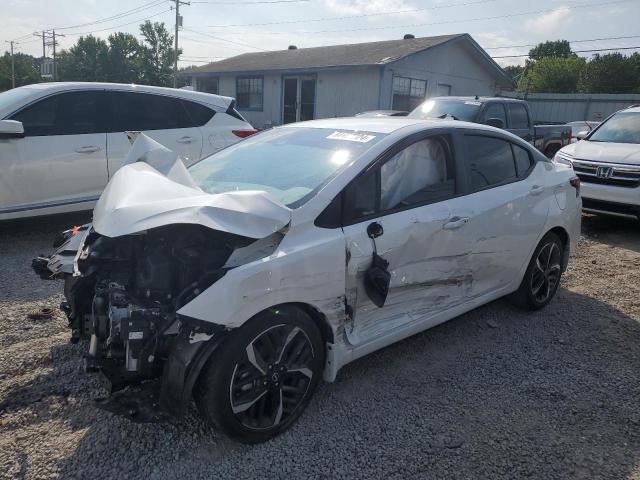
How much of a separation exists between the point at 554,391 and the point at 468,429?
82 cm

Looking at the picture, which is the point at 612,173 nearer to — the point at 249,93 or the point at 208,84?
the point at 249,93

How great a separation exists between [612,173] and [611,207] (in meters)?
0.49

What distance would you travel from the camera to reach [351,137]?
340 cm

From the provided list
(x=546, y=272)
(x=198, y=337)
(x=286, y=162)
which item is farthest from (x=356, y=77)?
(x=198, y=337)

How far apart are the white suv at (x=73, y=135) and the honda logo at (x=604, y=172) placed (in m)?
5.65

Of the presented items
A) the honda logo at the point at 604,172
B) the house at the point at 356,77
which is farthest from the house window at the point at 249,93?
the honda logo at the point at 604,172

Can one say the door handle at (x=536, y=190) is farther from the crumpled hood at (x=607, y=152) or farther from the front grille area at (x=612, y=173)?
the crumpled hood at (x=607, y=152)

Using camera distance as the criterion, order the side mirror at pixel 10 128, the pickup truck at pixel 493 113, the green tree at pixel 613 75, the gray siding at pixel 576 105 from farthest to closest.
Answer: the green tree at pixel 613 75
the gray siding at pixel 576 105
the pickup truck at pixel 493 113
the side mirror at pixel 10 128

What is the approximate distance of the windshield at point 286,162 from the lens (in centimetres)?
306

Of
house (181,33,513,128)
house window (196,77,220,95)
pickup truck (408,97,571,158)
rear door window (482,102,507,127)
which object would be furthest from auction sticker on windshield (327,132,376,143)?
house window (196,77,220,95)

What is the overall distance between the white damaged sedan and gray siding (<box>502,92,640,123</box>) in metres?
23.8

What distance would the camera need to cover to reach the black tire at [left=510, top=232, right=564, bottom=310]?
175 inches

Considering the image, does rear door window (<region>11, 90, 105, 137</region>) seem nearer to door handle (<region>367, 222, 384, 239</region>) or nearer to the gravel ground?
the gravel ground

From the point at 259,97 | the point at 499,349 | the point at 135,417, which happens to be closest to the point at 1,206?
the point at 135,417
